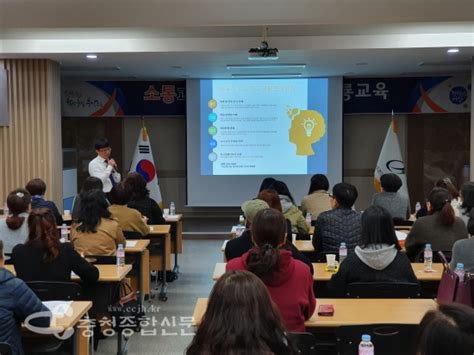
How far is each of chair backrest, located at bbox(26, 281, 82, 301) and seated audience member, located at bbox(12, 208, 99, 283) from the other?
0.20 m

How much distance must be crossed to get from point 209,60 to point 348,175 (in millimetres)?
3823

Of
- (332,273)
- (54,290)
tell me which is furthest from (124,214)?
(332,273)

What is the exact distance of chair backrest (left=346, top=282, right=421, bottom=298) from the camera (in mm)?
3225

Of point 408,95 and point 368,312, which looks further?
point 408,95

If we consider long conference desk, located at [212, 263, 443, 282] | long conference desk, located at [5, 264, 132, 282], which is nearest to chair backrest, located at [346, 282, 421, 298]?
long conference desk, located at [212, 263, 443, 282]

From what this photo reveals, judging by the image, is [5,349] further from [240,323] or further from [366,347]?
[366,347]

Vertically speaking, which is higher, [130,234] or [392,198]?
[392,198]

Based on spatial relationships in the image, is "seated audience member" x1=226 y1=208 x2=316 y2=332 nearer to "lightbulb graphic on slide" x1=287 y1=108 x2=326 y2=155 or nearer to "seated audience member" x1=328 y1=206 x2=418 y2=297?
"seated audience member" x1=328 y1=206 x2=418 y2=297

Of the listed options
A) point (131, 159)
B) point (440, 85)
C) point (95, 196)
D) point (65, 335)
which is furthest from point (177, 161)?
point (65, 335)

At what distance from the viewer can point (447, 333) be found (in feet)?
4.07

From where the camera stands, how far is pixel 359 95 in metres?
9.85

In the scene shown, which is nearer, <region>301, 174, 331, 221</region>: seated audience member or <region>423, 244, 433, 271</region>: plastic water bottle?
<region>423, 244, 433, 271</region>: plastic water bottle

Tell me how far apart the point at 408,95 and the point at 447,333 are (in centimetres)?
909

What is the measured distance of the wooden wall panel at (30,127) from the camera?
7.58 metres
